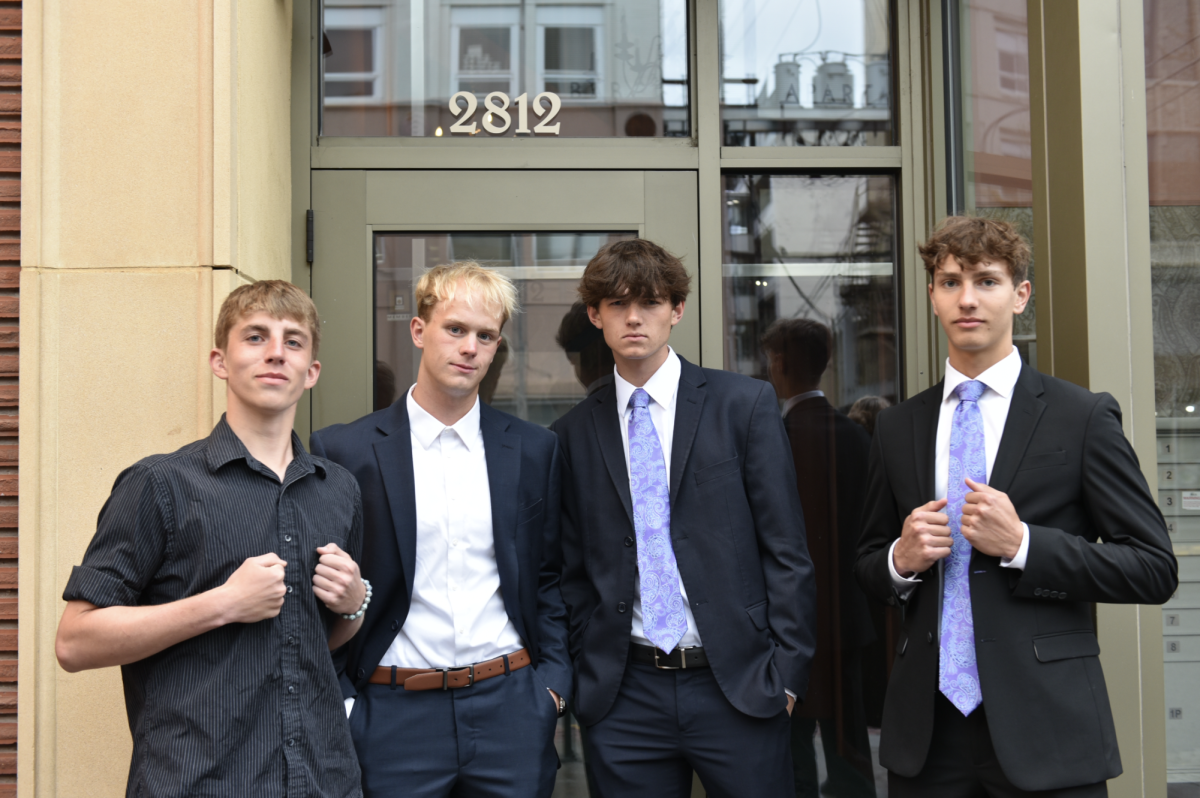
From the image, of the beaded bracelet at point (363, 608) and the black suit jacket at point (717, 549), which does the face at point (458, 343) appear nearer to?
the black suit jacket at point (717, 549)

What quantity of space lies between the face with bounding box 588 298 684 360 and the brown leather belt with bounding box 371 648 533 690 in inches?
40.1

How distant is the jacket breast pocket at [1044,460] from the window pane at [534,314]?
1792 millimetres

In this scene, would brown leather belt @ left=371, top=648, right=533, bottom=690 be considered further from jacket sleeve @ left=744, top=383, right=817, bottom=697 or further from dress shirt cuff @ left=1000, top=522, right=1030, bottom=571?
dress shirt cuff @ left=1000, top=522, right=1030, bottom=571

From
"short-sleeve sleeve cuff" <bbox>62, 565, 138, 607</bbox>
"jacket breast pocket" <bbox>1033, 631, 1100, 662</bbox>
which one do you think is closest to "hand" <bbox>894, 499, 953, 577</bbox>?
"jacket breast pocket" <bbox>1033, 631, 1100, 662</bbox>

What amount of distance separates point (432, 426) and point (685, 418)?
30.7 inches

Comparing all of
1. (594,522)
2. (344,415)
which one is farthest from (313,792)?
(344,415)

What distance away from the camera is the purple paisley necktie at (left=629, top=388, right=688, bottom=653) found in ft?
9.00

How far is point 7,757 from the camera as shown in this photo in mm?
3074

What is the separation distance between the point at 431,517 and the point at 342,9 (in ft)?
7.70

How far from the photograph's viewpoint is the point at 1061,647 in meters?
2.38

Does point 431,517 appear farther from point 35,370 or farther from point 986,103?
point 986,103

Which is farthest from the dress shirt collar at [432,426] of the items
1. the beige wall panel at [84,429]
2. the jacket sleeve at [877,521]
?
the jacket sleeve at [877,521]

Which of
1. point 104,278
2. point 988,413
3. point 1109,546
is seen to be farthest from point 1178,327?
point 104,278

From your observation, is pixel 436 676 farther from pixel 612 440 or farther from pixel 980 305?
pixel 980 305
